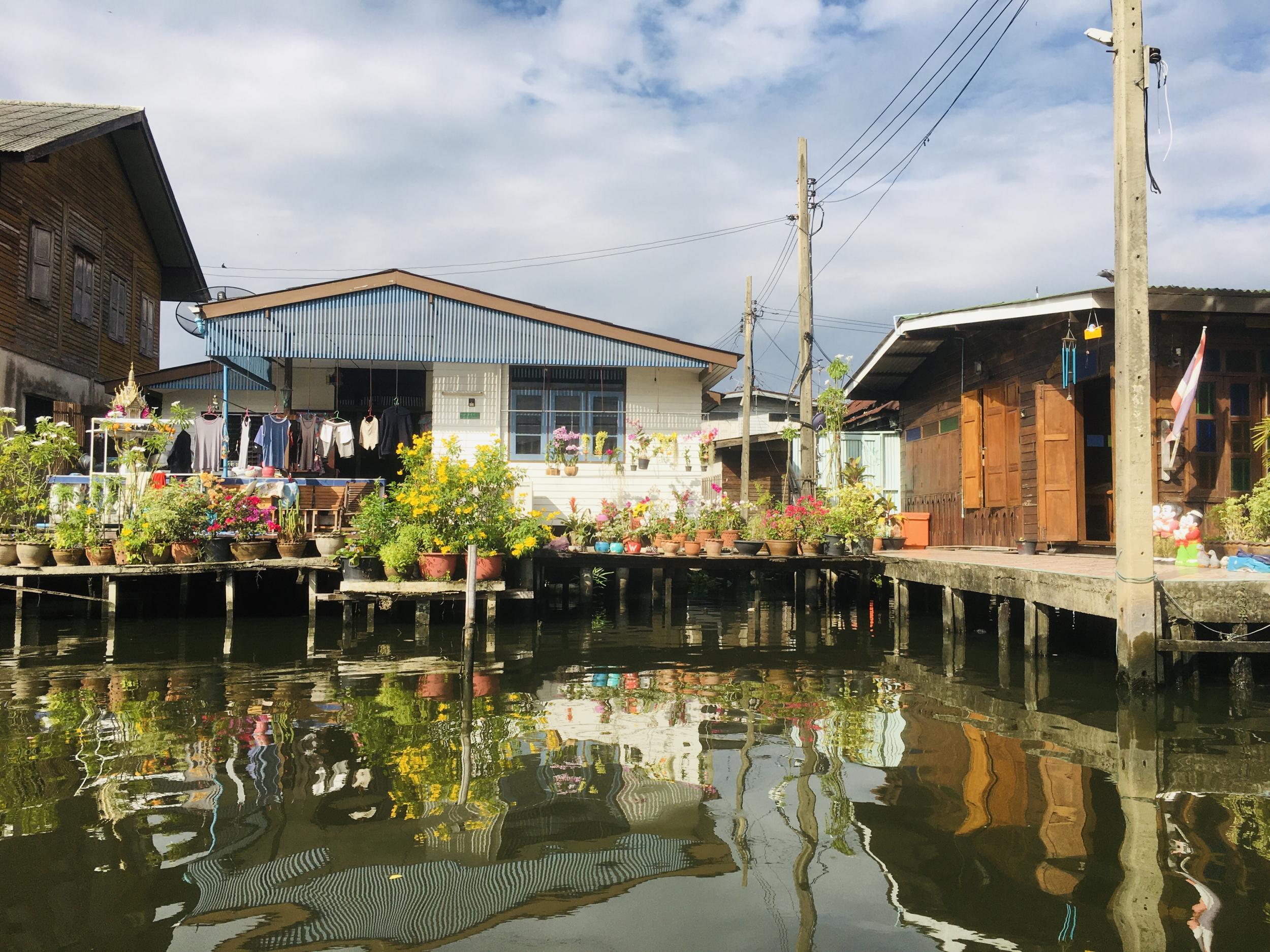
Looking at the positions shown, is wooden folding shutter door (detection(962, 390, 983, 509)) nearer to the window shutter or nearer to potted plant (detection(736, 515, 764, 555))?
potted plant (detection(736, 515, 764, 555))

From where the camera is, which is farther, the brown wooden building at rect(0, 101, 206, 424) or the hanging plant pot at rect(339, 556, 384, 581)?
the brown wooden building at rect(0, 101, 206, 424)

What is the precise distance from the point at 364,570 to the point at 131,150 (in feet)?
41.5

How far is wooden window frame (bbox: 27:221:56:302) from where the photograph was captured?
16547 mm

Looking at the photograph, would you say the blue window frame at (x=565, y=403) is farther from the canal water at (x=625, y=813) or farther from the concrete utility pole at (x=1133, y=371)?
the concrete utility pole at (x=1133, y=371)

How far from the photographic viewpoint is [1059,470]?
13078 mm

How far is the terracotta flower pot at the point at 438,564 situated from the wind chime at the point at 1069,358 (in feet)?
28.7

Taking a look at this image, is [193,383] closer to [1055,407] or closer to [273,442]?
[273,442]

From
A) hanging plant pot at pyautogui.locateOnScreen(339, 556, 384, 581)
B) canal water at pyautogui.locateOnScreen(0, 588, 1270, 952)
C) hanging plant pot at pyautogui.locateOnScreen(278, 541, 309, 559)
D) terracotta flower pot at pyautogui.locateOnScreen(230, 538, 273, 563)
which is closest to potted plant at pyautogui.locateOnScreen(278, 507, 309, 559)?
hanging plant pot at pyautogui.locateOnScreen(278, 541, 309, 559)

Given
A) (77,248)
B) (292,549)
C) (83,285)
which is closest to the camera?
(292,549)

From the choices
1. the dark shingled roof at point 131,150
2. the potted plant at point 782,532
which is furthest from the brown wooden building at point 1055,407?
the dark shingled roof at point 131,150

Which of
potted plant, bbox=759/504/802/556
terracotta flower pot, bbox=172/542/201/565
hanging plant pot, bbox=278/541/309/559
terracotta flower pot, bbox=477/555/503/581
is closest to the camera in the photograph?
terracotta flower pot, bbox=477/555/503/581

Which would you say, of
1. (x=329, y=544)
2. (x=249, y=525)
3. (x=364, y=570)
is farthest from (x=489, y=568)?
(x=249, y=525)

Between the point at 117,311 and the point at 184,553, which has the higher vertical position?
the point at 117,311

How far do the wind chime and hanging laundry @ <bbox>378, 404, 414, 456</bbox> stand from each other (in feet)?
36.1
